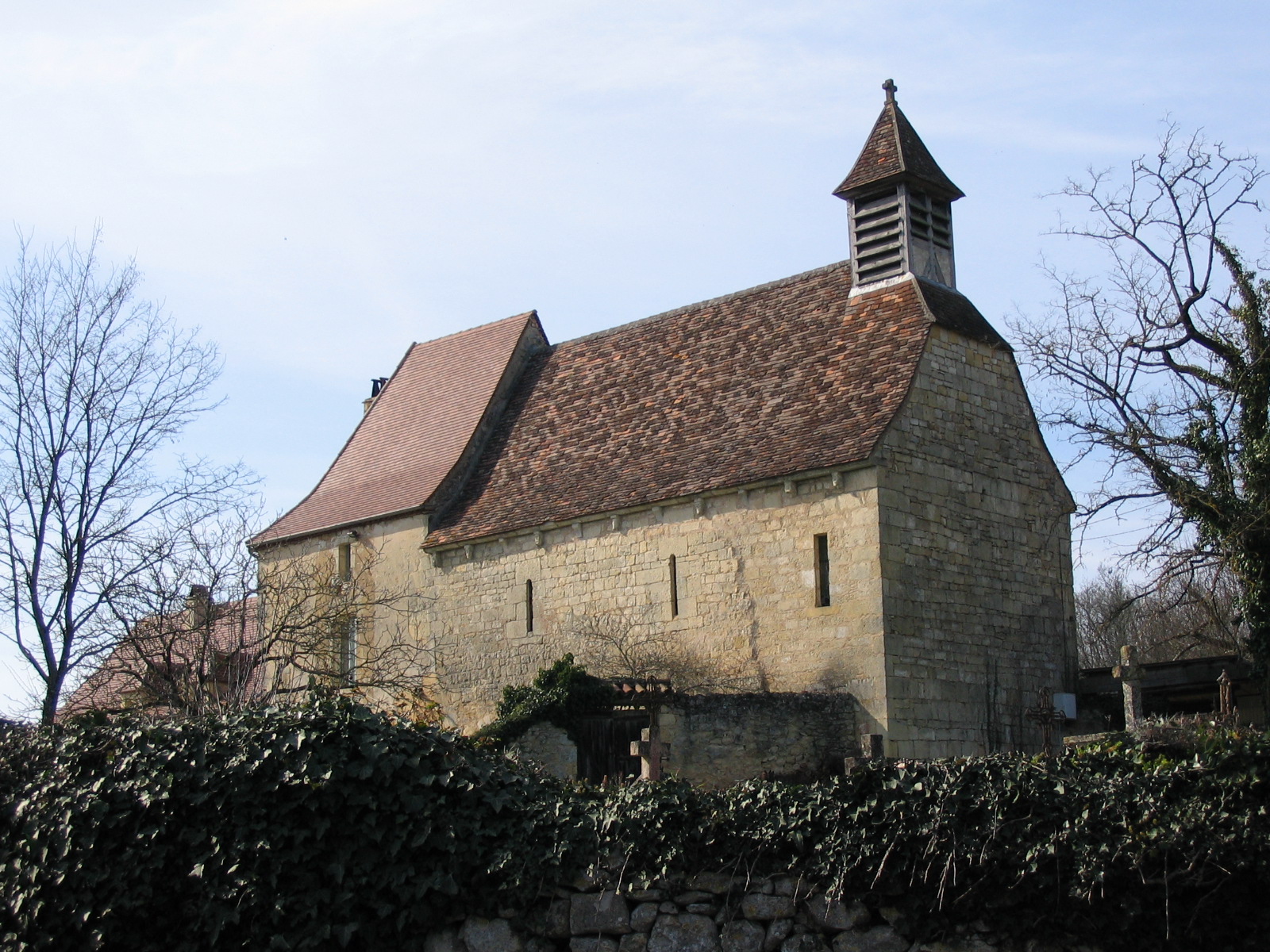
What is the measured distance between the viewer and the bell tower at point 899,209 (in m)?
21.6

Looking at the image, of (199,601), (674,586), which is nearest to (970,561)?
(674,586)

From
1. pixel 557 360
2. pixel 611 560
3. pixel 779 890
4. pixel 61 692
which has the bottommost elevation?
pixel 779 890

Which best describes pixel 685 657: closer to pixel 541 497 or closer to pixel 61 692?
pixel 541 497

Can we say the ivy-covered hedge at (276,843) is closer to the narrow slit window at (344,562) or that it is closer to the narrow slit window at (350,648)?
the narrow slit window at (350,648)

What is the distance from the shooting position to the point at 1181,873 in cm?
723

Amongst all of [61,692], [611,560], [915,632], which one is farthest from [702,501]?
[61,692]

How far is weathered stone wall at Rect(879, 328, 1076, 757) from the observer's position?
62.0ft

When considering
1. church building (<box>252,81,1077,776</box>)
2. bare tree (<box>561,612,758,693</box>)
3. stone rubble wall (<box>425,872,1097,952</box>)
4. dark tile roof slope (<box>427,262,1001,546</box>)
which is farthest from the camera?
dark tile roof slope (<box>427,262,1001,546</box>)

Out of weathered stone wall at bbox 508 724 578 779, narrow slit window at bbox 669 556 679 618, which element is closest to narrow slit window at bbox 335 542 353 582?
narrow slit window at bbox 669 556 679 618

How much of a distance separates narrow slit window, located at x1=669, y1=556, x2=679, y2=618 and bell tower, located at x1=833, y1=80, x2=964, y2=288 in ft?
17.3

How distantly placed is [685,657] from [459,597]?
4.94 m

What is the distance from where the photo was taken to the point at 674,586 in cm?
2081

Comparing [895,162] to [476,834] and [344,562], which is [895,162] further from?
[476,834]

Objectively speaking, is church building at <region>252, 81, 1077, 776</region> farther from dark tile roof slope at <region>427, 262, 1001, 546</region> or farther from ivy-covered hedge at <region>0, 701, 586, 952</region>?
ivy-covered hedge at <region>0, 701, 586, 952</region>
